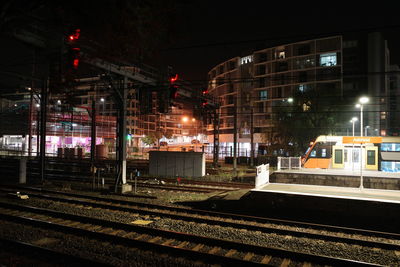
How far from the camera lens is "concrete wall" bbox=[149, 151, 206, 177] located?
23.3m

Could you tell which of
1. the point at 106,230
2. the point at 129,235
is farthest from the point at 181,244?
the point at 106,230

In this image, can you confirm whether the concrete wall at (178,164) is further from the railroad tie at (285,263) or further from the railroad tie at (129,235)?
the railroad tie at (285,263)

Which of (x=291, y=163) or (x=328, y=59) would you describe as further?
(x=328, y=59)

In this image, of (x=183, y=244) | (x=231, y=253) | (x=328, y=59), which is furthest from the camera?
(x=328, y=59)

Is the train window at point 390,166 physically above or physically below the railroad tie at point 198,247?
above

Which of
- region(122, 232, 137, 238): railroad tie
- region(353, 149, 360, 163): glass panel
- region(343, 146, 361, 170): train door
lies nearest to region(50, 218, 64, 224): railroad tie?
region(122, 232, 137, 238): railroad tie

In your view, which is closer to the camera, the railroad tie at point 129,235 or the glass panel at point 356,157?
the railroad tie at point 129,235

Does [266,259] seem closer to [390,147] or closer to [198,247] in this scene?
[198,247]

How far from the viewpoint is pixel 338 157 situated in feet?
74.4

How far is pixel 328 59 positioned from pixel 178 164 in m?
43.9

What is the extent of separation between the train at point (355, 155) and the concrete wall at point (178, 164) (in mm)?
9228

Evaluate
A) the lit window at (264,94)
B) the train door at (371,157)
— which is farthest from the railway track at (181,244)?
the lit window at (264,94)

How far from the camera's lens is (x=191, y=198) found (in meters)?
14.2

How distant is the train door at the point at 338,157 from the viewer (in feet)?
73.9
